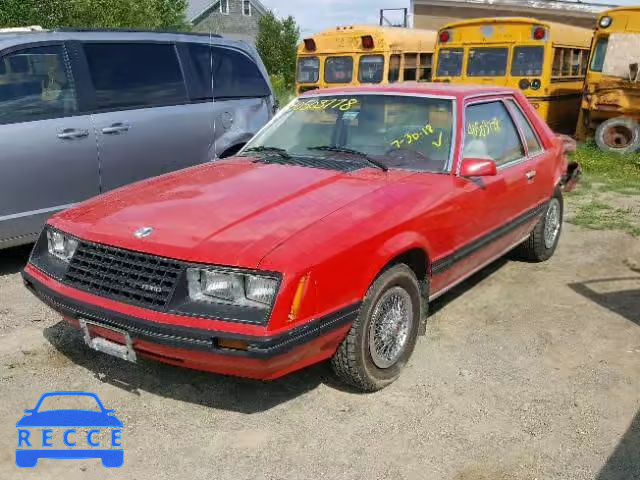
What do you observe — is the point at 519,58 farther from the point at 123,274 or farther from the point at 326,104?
the point at 123,274

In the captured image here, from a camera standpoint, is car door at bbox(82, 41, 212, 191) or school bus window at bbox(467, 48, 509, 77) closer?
car door at bbox(82, 41, 212, 191)

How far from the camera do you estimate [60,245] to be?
368cm

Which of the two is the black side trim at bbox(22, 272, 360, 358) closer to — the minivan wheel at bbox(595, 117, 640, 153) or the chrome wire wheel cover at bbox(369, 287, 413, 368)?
the chrome wire wheel cover at bbox(369, 287, 413, 368)

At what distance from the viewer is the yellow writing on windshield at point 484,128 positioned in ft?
14.8

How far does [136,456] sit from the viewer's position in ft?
9.96

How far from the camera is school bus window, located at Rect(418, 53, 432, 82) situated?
48.1 feet

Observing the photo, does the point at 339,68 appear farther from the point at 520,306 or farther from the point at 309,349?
the point at 309,349

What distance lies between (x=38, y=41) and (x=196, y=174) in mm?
2175

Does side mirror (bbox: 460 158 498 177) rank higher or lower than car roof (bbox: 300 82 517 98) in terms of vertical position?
lower

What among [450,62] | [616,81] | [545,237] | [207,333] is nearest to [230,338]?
[207,333]

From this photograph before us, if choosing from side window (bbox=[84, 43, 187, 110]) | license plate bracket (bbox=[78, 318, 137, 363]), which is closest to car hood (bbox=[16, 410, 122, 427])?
license plate bracket (bbox=[78, 318, 137, 363])

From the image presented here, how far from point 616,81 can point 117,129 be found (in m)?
9.32

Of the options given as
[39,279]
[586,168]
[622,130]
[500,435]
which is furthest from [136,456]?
[622,130]

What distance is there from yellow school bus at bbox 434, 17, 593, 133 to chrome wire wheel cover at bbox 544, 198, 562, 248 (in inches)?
266
